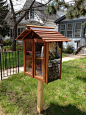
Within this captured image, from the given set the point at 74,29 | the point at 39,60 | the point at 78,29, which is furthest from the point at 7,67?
the point at 78,29

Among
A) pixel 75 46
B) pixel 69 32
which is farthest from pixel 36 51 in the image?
pixel 69 32

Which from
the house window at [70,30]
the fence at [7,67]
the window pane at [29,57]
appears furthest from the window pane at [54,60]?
the house window at [70,30]

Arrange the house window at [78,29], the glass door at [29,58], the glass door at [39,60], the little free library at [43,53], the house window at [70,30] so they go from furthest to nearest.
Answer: the house window at [70,30] < the house window at [78,29] < the glass door at [29,58] < the glass door at [39,60] < the little free library at [43,53]

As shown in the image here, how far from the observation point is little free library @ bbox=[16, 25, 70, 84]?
225 cm

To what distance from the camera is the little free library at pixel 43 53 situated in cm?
225

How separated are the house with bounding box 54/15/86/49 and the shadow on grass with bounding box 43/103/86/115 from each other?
1183cm

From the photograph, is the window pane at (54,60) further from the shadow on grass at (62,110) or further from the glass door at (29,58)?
the shadow on grass at (62,110)

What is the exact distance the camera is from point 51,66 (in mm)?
2355

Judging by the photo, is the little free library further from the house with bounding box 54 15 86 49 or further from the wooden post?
the house with bounding box 54 15 86 49

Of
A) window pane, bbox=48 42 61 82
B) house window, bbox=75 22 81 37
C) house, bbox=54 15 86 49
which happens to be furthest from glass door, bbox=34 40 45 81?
house window, bbox=75 22 81 37

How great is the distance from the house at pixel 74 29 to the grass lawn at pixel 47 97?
32.7 feet

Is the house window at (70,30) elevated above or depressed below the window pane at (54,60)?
above

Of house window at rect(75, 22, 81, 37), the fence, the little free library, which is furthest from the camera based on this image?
house window at rect(75, 22, 81, 37)

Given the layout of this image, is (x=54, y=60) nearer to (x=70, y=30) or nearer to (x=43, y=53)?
(x=43, y=53)
